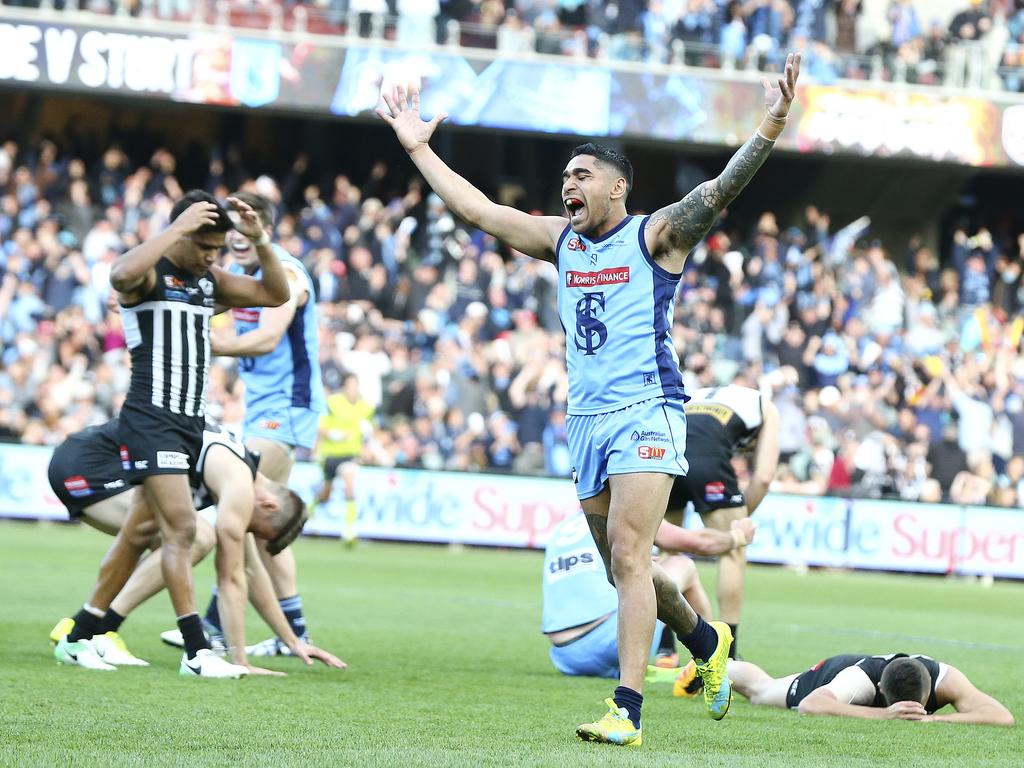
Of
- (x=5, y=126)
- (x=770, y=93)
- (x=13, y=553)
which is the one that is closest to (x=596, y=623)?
(x=770, y=93)

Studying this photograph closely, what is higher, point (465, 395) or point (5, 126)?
point (5, 126)

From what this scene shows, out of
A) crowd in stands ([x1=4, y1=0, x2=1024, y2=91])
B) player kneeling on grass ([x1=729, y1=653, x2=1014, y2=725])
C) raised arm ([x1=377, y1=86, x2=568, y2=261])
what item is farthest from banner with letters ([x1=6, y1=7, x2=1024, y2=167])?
player kneeling on grass ([x1=729, y1=653, x2=1014, y2=725])

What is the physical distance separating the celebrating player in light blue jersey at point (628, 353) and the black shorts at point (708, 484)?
97.9 inches

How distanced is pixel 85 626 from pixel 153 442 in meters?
1.15

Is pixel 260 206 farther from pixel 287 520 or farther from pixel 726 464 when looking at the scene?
pixel 726 464

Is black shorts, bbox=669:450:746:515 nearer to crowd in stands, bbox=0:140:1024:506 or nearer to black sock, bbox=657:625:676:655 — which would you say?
black sock, bbox=657:625:676:655

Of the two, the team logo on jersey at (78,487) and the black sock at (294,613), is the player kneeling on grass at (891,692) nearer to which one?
the black sock at (294,613)

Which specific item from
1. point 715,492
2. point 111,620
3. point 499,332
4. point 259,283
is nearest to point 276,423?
point 259,283

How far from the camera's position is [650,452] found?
6410 millimetres

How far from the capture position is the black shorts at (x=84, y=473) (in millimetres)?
8758

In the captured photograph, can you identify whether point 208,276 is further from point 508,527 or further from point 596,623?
point 508,527

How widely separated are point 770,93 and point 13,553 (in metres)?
11.5

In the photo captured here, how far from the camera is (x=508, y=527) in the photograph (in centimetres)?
2067

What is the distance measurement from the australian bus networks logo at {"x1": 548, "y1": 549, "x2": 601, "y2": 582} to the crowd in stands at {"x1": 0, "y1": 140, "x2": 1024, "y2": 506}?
1201 centimetres
